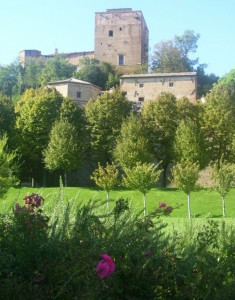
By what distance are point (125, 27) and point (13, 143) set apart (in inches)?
1879

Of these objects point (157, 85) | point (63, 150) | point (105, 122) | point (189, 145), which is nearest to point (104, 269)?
point (189, 145)

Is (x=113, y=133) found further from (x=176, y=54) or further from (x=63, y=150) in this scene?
(x=176, y=54)

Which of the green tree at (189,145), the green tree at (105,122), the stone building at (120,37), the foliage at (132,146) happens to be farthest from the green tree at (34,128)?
the stone building at (120,37)

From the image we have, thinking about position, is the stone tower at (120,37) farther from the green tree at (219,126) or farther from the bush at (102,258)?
the bush at (102,258)

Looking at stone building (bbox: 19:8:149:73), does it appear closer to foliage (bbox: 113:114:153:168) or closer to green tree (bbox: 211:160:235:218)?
foliage (bbox: 113:114:153:168)

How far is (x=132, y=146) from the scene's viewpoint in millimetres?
39625

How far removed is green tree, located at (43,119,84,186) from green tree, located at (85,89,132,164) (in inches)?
81.8

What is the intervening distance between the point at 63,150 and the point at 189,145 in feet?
33.1

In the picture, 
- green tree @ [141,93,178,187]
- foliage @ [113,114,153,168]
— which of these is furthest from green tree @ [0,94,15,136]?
green tree @ [141,93,178,187]

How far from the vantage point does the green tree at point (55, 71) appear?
7624 cm

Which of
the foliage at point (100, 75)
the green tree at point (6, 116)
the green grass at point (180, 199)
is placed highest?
the foliage at point (100, 75)

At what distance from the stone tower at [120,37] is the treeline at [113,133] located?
3687cm

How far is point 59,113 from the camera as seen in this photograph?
151 feet

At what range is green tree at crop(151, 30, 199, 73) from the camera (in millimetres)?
73938
